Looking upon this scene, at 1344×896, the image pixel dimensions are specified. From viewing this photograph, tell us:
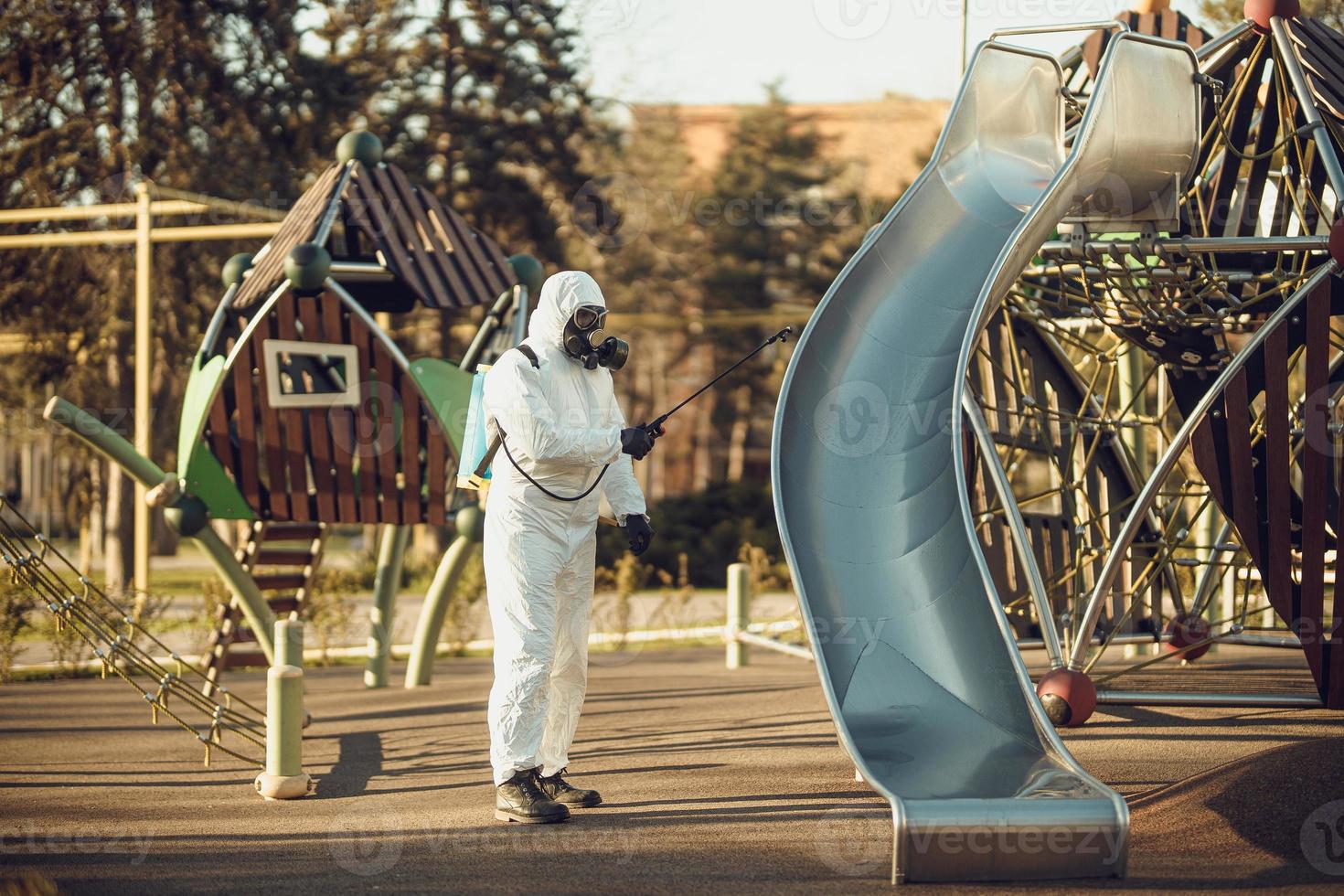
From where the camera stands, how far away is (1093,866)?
5.73 m

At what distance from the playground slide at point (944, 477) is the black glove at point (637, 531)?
26.1 inches

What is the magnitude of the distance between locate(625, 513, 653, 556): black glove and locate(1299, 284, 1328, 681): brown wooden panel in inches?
141

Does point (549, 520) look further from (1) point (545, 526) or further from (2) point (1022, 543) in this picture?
(2) point (1022, 543)

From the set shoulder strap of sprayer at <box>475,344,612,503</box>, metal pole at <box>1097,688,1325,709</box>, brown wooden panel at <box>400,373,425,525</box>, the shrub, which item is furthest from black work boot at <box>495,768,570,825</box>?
the shrub

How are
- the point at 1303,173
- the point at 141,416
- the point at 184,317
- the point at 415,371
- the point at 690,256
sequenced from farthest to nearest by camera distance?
the point at 690,256 → the point at 184,317 → the point at 141,416 → the point at 415,371 → the point at 1303,173

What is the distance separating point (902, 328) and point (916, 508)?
44.8 inches

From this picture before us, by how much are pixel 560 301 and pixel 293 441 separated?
457cm

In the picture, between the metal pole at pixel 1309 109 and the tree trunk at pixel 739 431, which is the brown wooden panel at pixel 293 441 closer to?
the metal pole at pixel 1309 109

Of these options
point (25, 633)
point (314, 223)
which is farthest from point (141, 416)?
point (314, 223)

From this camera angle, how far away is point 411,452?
1110 cm

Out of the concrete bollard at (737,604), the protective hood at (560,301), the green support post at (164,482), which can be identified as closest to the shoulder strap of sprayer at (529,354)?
the protective hood at (560,301)

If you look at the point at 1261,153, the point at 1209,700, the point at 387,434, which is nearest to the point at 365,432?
the point at 387,434

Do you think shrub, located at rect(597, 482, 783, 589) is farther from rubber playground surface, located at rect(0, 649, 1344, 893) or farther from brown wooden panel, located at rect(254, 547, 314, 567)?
rubber playground surface, located at rect(0, 649, 1344, 893)

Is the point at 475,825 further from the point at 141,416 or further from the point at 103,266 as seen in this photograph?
the point at 103,266
